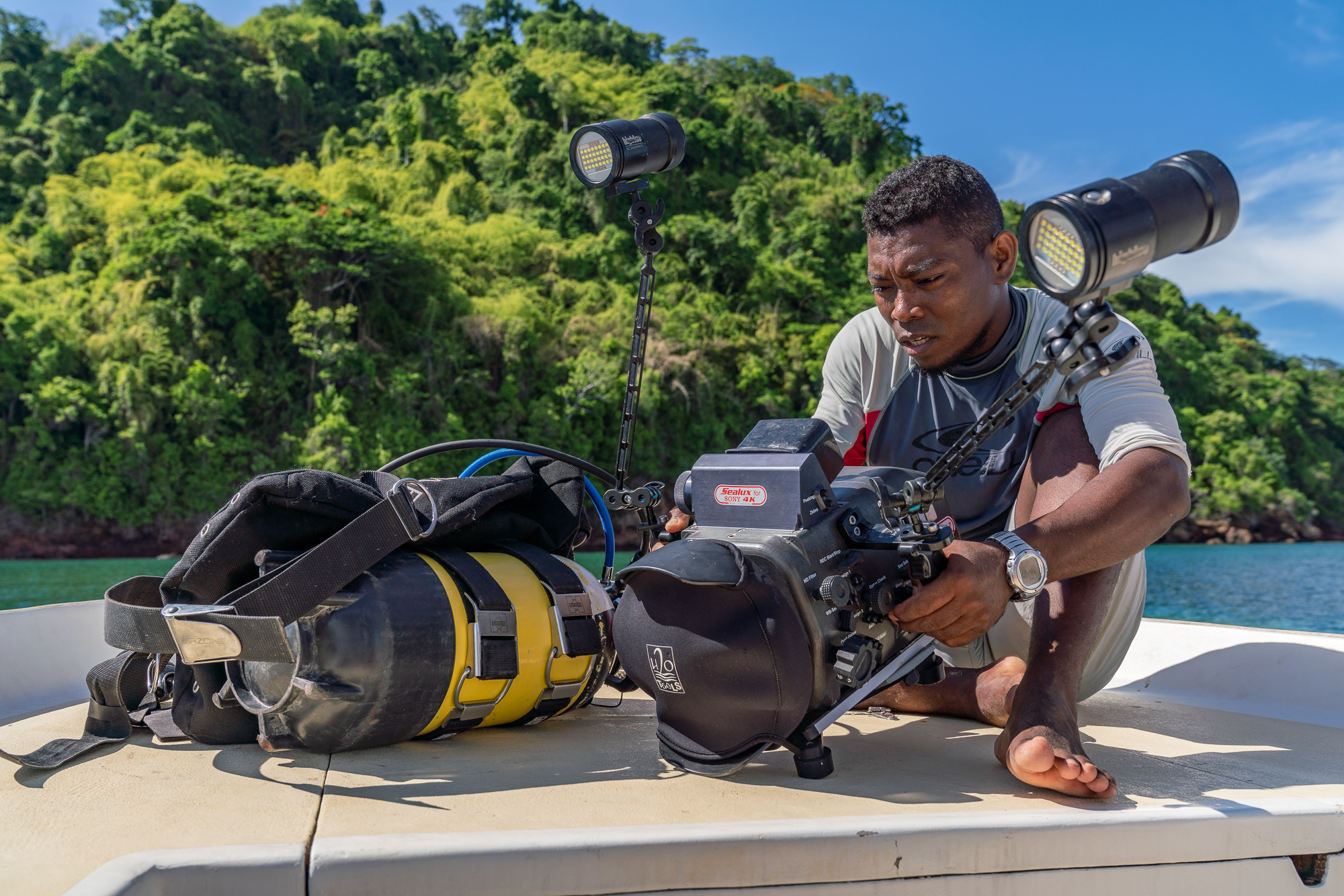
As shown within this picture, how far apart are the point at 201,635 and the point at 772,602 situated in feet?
2.49

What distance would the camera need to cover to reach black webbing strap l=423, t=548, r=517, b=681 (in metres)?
1.34

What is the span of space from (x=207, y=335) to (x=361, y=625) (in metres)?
Answer: 26.7

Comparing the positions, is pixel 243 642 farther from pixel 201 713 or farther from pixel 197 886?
pixel 197 886

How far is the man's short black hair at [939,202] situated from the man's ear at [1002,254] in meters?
0.01

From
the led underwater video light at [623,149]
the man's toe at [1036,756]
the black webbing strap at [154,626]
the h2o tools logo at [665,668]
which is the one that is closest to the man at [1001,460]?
the man's toe at [1036,756]

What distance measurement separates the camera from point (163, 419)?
2369 cm

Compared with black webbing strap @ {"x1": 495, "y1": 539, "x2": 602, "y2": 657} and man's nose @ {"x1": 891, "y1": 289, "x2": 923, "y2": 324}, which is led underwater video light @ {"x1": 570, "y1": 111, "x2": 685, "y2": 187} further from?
black webbing strap @ {"x1": 495, "y1": 539, "x2": 602, "y2": 657}

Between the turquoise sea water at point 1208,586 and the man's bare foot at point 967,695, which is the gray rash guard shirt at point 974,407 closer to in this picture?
the man's bare foot at point 967,695

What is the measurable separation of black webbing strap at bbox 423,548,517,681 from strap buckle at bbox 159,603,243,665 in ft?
1.02

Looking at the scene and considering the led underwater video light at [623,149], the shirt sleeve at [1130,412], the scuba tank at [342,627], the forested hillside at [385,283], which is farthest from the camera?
the forested hillside at [385,283]

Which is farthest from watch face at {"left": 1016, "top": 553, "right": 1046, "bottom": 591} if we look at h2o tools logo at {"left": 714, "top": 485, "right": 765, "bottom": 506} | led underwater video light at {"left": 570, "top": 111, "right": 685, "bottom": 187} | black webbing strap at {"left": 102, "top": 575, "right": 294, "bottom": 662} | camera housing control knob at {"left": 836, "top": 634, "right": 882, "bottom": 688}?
led underwater video light at {"left": 570, "top": 111, "right": 685, "bottom": 187}

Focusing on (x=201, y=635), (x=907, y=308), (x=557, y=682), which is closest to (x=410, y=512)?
(x=201, y=635)

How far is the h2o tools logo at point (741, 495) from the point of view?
114 centimetres

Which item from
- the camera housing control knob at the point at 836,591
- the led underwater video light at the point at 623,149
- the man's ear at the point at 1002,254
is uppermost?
the led underwater video light at the point at 623,149
